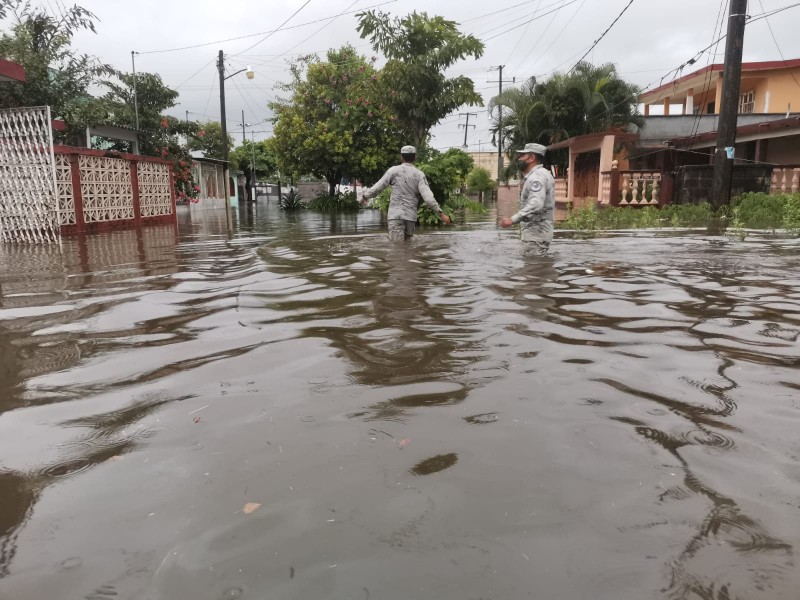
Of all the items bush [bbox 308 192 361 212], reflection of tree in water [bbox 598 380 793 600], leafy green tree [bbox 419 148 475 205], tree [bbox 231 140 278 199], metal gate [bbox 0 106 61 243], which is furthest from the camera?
tree [bbox 231 140 278 199]

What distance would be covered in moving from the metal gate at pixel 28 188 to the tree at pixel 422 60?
874 centimetres

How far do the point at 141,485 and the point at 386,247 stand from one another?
309 inches

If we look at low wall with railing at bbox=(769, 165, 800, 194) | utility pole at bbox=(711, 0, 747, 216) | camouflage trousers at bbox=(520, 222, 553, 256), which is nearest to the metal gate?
camouflage trousers at bbox=(520, 222, 553, 256)

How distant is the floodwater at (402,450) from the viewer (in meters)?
1.77

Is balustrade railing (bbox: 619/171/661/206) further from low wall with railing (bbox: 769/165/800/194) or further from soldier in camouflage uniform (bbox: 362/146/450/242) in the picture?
soldier in camouflage uniform (bbox: 362/146/450/242)

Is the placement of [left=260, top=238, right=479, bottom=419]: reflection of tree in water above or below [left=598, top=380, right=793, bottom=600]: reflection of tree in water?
above

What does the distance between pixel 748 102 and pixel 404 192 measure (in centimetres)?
2350

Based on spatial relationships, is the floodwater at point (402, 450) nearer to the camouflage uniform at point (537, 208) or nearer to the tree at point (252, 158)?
the camouflage uniform at point (537, 208)

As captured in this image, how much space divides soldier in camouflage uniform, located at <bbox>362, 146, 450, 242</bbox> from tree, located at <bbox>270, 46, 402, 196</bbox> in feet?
68.2

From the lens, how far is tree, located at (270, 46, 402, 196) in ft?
100

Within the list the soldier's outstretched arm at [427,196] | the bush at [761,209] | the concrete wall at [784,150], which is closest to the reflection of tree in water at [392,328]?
the soldier's outstretched arm at [427,196]

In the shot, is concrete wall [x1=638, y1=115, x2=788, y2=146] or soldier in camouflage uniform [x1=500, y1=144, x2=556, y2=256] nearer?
soldier in camouflage uniform [x1=500, y1=144, x2=556, y2=256]

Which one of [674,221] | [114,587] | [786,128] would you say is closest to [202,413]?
[114,587]

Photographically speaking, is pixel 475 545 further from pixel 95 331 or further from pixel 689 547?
pixel 95 331
